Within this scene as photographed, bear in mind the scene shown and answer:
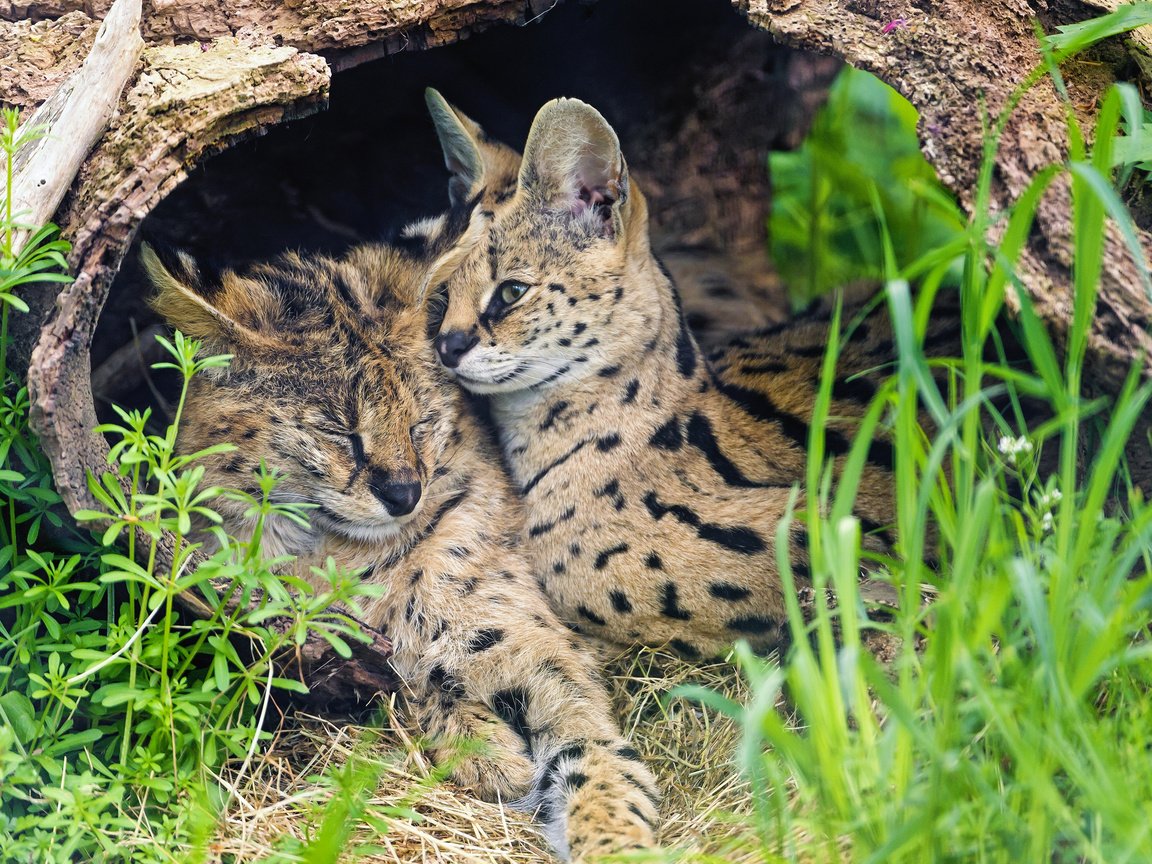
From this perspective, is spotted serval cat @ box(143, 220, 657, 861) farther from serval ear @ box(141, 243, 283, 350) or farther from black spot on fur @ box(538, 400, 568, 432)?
black spot on fur @ box(538, 400, 568, 432)

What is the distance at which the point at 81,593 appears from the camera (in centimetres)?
297

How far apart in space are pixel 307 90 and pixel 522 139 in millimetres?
1921

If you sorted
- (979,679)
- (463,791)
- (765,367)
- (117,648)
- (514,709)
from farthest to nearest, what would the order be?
(765,367), (514,709), (463,791), (117,648), (979,679)

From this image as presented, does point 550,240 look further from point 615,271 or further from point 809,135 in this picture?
point 809,135

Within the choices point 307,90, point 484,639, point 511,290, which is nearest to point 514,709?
point 484,639

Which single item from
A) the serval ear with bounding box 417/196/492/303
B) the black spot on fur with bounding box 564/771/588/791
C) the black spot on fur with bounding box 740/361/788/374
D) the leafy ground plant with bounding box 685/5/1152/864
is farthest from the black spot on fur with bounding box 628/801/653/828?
the serval ear with bounding box 417/196/492/303

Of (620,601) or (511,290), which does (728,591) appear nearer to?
(620,601)

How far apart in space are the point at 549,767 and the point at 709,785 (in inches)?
18.6

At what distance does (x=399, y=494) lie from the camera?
338 centimetres

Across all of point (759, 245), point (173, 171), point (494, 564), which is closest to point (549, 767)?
point (494, 564)

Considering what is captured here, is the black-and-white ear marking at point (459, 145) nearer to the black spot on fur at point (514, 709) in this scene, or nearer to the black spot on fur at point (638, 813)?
the black spot on fur at point (514, 709)

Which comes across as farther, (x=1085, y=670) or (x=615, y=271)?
(x=615, y=271)

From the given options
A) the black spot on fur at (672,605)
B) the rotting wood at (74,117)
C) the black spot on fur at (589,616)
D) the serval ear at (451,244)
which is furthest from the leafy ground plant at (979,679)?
the rotting wood at (74,117)

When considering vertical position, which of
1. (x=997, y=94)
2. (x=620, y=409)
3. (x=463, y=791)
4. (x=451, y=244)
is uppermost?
(x=997, y=94)
